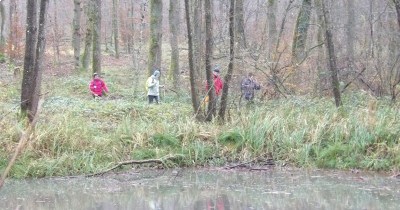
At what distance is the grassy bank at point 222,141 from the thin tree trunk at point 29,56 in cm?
44

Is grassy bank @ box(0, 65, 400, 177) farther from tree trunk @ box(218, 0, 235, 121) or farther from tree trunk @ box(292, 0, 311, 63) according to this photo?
tree trunk @ box(292, 0, 311, 63)

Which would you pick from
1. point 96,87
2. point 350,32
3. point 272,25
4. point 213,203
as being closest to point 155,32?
point 96,87

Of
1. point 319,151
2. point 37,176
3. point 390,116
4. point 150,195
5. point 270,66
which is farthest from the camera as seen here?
point 270,66

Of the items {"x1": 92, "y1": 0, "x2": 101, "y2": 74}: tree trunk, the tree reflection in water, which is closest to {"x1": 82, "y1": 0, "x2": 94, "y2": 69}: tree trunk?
{"x1": 92, "y1": 0, "x2": 101, "y2": 74}: tree trunk

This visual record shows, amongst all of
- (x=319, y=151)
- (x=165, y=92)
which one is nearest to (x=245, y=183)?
(x=319, y=151)

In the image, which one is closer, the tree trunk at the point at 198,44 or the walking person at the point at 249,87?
the walking person at the point at 249,87

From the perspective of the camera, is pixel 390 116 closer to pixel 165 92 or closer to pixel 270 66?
pixel 270 66

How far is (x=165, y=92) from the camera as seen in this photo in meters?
22.7

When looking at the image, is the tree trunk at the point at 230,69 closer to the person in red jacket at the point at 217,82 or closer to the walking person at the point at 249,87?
the person in red jacket at the point at 217,82

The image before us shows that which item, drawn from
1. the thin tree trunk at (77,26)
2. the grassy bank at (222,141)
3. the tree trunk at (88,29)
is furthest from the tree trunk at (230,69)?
the thin tree trunk at (77,26)

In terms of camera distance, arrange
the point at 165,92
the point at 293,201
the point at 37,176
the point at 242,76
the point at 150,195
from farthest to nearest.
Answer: the point at 165,92, the point at 242,76, the point at 37,176, the point at 150,195, the point at 293,201

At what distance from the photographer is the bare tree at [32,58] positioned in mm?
13000

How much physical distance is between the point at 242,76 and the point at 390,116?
494cm

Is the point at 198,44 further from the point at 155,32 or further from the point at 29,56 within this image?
the point at 29,56
